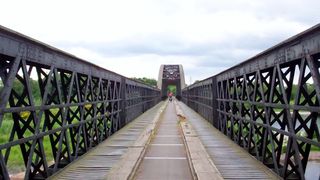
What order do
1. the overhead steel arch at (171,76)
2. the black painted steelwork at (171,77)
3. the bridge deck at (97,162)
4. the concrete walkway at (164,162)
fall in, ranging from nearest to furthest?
the bridge deck at (97,162), the concrete walkway at (164,162), the overhead steel arch at (171,76), the black painted steelwork at (171,77)

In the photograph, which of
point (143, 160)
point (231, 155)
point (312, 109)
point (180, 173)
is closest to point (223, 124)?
point (231, 155)

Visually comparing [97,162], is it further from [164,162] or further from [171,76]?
[171,76]

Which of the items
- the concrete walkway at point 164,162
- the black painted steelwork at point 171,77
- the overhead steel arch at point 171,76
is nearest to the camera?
the concrete walkway at point 164,162

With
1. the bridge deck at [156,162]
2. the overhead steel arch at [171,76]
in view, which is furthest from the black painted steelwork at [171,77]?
the bridge deck at [156,162]

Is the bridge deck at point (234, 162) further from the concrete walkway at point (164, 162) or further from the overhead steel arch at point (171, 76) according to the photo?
the overhead steel arch at point (171, 76)

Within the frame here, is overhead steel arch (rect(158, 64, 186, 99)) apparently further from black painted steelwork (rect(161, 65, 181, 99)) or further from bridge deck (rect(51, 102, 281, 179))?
bridge deck (rect(51, 102, 281, 179))

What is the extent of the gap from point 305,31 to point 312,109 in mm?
1361

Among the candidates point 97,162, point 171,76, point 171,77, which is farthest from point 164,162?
point 171,76

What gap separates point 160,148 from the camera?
14.5 metres

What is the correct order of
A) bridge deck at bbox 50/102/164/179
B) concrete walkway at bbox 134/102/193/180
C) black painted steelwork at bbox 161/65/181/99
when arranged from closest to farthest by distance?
bridge deck at bbox 50/102/164/179 → concrete walkway at bbox 134/102/193/180 → black painted steelwork at bbox 161/65/181/99

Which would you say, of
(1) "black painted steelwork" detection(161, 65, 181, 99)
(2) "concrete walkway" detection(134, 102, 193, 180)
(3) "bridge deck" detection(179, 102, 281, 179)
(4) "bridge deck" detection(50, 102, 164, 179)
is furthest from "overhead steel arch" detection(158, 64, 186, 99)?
(4) "bridge deck" detection(50, 102, 164, 179)

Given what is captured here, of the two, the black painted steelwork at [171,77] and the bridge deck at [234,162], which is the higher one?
the black painted steelwork at [171,77]

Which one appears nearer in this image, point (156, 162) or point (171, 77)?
point (156, 162)

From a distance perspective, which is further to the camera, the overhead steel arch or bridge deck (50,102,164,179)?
the overhead steel arch
